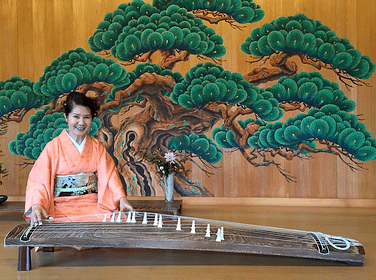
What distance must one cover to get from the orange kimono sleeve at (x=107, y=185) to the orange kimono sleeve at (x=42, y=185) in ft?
1.14

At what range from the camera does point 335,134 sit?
4.97 m

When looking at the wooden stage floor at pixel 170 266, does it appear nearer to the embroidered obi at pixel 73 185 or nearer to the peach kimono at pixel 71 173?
the peach kimono at pixel 71 173

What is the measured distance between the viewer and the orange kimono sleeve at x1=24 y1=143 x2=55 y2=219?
2.84 m

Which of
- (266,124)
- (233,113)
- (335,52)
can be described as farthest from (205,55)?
(335,52)

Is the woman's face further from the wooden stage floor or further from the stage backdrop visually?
the stage backdrop

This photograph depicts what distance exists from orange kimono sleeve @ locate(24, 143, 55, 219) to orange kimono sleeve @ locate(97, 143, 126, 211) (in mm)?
348

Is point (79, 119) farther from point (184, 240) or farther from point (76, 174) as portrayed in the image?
point (184, 240)

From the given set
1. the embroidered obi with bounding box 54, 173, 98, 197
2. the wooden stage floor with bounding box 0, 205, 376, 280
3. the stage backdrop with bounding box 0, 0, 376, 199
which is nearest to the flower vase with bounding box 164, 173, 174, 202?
the stage backdrop with bounding box 0, 0, 376, 199

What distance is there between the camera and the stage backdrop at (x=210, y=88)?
4.99 metres

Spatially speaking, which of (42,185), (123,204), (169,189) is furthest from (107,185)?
(169,189)

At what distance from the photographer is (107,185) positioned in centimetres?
316

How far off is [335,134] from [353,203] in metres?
0.83

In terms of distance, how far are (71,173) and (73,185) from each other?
0.09 meters

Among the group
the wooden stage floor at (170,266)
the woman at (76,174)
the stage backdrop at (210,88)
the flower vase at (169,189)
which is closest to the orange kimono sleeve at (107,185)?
the woman at (76,174)
